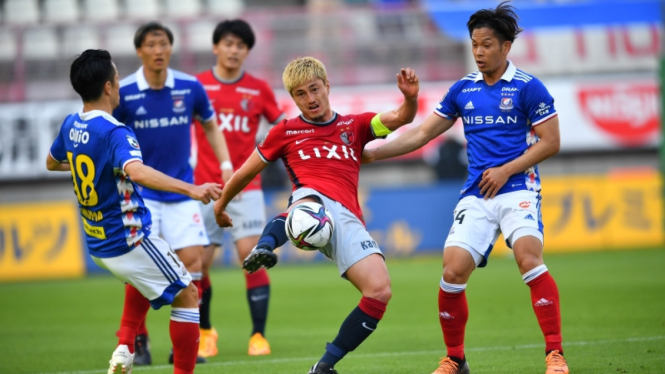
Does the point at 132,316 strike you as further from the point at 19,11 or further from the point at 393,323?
the point at 19,11

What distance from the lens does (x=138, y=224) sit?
5.33 m

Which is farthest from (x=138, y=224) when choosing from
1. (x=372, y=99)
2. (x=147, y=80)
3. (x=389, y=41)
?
(x=389, y=41)

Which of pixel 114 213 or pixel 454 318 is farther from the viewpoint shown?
pixel 454 318

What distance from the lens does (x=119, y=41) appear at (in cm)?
1994

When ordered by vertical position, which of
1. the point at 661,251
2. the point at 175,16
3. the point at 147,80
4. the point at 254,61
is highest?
the point at 175,16

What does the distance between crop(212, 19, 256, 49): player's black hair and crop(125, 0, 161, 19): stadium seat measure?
14315 millimetres

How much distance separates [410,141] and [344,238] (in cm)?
102

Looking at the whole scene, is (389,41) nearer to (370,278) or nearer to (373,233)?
(373,233)

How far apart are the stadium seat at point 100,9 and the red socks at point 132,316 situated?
16808 mm

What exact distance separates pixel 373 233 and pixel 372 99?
389 cm

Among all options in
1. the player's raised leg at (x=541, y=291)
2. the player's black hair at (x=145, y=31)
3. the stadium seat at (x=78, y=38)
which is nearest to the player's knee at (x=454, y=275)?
the player's raised leg at (x=541, y=291)

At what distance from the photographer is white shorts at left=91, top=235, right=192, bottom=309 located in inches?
208

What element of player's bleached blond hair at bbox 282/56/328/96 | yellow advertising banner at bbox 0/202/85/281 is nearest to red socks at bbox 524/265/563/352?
player's bleached blond hair at bbox 282/56/328/96

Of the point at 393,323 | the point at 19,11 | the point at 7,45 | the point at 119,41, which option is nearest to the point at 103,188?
the point at 393,323
